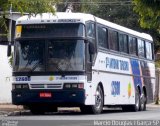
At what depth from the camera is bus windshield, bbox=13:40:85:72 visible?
22469 mm

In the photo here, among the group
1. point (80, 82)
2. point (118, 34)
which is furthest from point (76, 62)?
point (118, 34)

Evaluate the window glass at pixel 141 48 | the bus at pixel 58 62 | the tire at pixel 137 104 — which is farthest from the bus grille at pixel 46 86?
the window glass at pixel 141 48

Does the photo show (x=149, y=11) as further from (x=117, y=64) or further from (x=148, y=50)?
(x=148, y=50)

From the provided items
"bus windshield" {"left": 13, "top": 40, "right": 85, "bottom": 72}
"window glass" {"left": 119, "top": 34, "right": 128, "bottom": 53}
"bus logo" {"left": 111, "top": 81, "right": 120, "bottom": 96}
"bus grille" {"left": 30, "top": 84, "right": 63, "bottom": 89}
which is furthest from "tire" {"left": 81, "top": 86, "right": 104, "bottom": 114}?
"window glass" {"left": 119, "top": 34, "right": 128, "bottom": 53}

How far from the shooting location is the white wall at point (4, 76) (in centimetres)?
3119

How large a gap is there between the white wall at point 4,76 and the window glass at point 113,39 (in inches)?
277

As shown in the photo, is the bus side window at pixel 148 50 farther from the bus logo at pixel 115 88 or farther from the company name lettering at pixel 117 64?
the bus logo at pixel 115 88

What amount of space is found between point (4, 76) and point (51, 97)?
9.30 meters

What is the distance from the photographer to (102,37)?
24.9 metres

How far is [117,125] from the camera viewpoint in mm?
16953

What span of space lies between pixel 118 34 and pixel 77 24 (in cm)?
474

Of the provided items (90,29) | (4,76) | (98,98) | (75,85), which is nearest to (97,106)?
(98,98)

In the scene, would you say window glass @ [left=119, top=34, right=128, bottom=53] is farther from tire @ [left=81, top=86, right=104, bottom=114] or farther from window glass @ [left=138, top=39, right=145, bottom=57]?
tire @ [left=81, top=86, right=104, bottom=114]

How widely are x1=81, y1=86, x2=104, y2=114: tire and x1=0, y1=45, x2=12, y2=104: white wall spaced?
25.9ft
